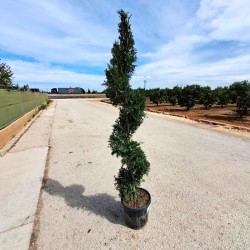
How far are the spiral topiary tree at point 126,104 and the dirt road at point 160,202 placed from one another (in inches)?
24.4

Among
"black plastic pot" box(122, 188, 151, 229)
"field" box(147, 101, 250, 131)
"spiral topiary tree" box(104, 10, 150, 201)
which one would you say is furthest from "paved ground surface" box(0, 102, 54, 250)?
"field" box(147, 101, 250, 131)

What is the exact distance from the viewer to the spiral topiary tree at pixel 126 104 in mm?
2984

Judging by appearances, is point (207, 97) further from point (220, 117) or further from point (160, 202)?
point (160, 202)

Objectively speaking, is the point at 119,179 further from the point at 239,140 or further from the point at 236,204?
the point at 239,140

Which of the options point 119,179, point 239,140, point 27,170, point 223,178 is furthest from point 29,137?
point 239,140

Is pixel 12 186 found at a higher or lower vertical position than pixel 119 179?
lower

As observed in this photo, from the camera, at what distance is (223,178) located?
187 inches

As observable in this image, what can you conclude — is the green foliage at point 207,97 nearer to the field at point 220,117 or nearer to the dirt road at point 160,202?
the field at point 220,117

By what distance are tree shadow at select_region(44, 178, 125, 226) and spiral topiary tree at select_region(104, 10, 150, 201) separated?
0.52 meters

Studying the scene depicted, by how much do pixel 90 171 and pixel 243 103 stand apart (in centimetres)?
1288

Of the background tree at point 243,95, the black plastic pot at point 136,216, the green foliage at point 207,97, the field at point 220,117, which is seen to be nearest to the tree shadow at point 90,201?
the black plastic pot at point 136,216

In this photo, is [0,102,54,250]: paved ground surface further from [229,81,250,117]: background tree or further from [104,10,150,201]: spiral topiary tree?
[229,81,250,117]: background tree

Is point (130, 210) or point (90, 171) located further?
point (90, 171)

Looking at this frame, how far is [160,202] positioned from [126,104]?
6.57ft
